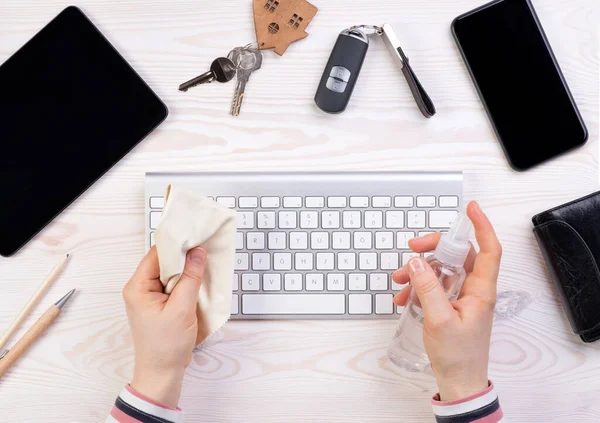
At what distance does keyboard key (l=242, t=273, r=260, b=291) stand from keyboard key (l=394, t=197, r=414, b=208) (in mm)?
220

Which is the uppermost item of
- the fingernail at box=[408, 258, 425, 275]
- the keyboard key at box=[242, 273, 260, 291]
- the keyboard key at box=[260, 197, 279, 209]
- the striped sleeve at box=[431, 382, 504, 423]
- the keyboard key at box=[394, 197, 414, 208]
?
the fingernail at box=[408, 258, 425, 275]

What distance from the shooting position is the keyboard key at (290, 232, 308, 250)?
0.70 metres

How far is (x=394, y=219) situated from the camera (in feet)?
2.27

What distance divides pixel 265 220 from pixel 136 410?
0.95ft

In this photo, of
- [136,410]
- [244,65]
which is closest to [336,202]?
[244,65]

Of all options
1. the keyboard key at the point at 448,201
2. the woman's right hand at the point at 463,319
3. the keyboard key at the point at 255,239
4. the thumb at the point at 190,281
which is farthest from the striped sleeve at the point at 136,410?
the keyboard key at the point at 448,201

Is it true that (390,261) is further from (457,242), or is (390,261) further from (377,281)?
(457,242)

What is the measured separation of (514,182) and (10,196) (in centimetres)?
72

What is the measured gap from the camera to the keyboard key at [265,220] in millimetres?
694

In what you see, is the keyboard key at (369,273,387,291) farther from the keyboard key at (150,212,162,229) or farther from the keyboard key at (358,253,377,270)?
the keyboard key at (150,212,162,229)

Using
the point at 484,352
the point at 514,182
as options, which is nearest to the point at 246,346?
the point at 484,352

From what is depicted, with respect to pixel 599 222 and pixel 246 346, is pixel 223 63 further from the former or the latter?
pixel 599 222

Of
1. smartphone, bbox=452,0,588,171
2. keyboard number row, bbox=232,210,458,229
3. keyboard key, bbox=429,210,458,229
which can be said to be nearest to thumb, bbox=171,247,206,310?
keyboard number row, bbox=232,210,458,229

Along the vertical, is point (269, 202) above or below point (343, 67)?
below
